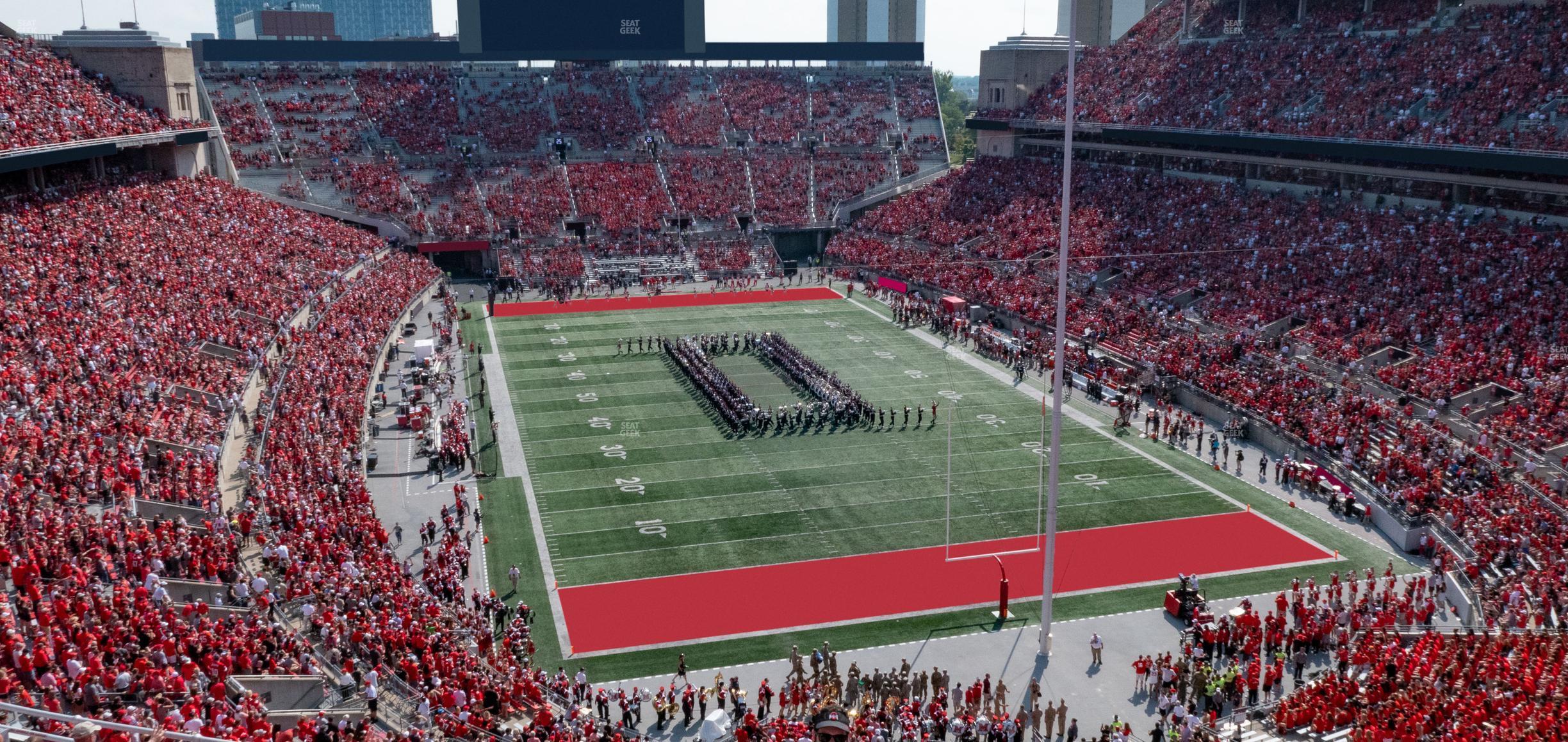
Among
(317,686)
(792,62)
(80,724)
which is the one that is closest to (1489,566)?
(317,686)

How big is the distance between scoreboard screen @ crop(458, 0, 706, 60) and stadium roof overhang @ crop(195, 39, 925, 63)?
0.11 metres

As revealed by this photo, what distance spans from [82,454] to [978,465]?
56.2 feet

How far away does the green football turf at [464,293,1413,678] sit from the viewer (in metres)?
20.8

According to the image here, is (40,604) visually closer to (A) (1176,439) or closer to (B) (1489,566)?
(B) (1489,566)

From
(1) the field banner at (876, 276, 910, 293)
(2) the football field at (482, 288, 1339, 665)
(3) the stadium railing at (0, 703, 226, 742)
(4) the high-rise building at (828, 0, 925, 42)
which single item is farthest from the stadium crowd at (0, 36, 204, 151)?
(4) the high-rise building at (828, 0, 925, 42)

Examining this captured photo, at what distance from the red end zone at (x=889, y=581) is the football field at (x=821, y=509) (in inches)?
1.7

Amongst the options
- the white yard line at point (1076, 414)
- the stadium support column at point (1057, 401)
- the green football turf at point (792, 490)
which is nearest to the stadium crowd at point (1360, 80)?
the white yard line at point (1076, 414)

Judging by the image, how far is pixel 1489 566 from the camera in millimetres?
20531

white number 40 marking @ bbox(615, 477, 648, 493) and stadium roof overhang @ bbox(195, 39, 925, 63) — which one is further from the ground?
stadium roof overhang @ bbox(195, 39, 925, 63)

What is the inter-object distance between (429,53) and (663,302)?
81.2 ft

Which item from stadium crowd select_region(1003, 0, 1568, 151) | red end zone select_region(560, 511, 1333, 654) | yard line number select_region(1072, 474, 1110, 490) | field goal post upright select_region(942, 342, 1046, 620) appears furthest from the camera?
stadium crowd select_region(1003, 0, 1568, 151)

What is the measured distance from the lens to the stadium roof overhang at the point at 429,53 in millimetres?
Answer: 59938

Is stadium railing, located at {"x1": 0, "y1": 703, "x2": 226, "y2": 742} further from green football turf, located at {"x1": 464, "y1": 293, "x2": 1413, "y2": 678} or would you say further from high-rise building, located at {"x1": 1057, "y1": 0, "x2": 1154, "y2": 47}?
high-rise building, located at {"x1": 1057, "y1": 0, "x2": 1154, "y2": 47}

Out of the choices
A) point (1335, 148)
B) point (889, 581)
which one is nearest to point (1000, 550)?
point (889, 581)
